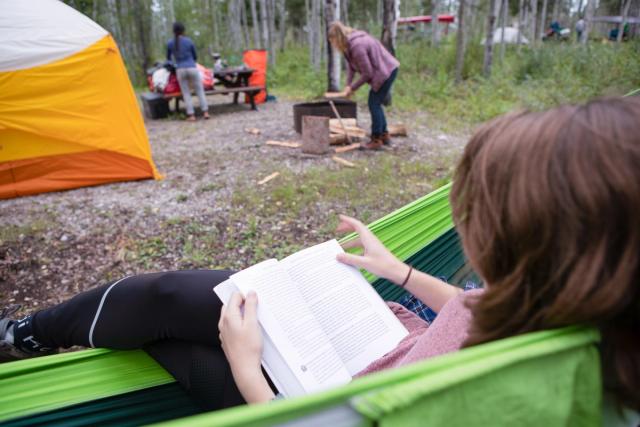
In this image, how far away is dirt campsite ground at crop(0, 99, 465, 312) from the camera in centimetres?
234

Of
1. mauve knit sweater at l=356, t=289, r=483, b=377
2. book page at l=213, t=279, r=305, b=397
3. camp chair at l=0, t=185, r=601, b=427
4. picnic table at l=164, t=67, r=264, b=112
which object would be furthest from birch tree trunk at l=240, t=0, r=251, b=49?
camp chair at l=0, t=185, r=601, b=427

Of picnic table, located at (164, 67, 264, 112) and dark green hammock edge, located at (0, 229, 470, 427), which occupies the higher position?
picnic table, located at (164, 67, 264, 112)

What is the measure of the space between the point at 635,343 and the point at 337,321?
0.61 meters

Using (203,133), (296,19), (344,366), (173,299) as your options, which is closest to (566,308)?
(344,366)

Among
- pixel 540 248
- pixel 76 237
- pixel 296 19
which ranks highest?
pixel 296 19

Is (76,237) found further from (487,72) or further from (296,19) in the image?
(296,19)

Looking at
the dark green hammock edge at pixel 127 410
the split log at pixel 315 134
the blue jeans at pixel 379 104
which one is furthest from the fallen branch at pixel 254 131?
the dark green hammock edge at pixel 127 410

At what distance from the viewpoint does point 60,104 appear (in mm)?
3135

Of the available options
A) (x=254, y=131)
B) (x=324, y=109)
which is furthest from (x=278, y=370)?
(x=254, y=131)

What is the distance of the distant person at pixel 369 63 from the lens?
407 centimetres

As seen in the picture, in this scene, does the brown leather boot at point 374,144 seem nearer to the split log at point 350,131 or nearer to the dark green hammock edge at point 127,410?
the split log at point 350,131

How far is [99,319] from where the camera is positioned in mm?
1038

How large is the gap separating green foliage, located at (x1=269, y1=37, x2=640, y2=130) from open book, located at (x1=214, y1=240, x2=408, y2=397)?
4790 mm

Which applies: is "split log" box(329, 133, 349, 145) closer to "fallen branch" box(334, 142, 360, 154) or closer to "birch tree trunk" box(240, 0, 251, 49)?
"fallen branch" box(334, 142, 360, 154)
